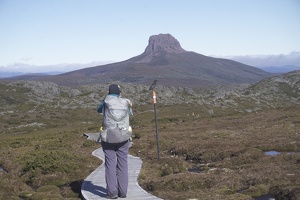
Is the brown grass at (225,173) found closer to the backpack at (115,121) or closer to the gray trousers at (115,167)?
the gray trousers at (115,167)

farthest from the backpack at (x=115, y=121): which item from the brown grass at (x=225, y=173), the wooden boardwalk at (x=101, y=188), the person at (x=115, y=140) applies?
the brown grass at (x=225, y=173)

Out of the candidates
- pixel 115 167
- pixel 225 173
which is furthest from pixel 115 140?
pixel 225 173

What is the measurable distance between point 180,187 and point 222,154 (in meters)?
10.1

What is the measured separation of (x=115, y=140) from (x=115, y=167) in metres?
0.97

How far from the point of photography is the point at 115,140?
456 inches

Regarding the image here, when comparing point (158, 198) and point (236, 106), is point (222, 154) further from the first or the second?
point (236, 106)

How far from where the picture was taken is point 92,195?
12.7m

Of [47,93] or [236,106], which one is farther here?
[47,93]

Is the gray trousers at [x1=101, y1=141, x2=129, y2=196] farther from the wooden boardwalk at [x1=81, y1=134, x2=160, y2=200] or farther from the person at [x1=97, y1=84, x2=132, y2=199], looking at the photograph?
the wooden boardwalk at [x1=81, y1=134, x2=160, y2=200]

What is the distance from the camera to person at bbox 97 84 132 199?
11.6m

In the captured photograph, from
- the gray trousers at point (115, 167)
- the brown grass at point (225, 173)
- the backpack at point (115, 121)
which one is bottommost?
the brown grass at point (225, 173)

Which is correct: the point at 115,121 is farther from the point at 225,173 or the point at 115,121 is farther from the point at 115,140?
the point at 225,173

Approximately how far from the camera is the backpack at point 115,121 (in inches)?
456

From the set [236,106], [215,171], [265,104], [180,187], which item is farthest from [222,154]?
[265,104]
